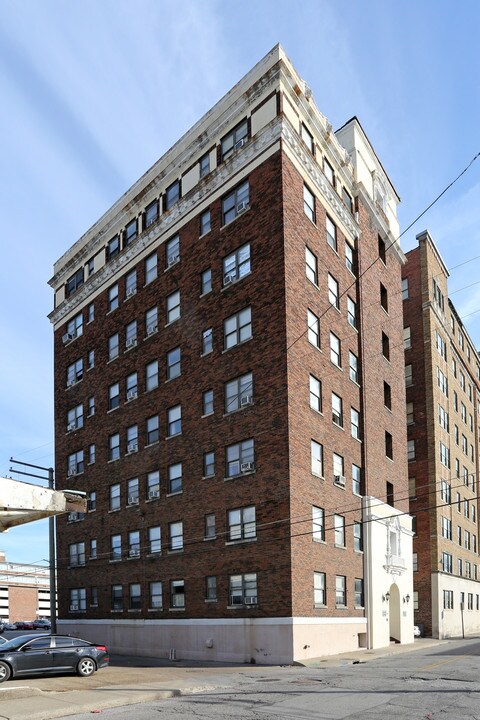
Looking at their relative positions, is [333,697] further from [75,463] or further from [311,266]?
[75,463]

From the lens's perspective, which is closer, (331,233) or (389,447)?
(331,233)

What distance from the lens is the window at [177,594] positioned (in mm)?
35719

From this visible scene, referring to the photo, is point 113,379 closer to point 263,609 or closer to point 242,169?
point 242,169

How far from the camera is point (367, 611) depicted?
36.3 meters

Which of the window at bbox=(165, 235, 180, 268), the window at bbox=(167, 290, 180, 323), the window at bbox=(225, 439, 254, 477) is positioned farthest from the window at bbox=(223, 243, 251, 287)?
the window at bbox=(225, 439, 254, 477)

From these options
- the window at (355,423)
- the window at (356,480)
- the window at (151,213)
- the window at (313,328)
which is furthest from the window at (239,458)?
the window at (151,213)

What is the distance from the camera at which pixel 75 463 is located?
48.0 metres

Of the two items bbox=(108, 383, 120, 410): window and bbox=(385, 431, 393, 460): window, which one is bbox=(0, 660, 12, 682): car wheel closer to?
bbox=(108, 383, 120, 410): window

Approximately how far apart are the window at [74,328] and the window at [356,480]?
2186 cm

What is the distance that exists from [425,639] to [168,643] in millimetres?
21438

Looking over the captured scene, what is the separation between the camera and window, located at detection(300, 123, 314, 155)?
36.8m

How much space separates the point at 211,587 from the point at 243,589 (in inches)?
102

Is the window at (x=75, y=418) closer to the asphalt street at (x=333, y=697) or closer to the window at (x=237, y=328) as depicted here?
the window at (x=237, y=328)

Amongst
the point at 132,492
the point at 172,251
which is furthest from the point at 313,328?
the point at 132,492
